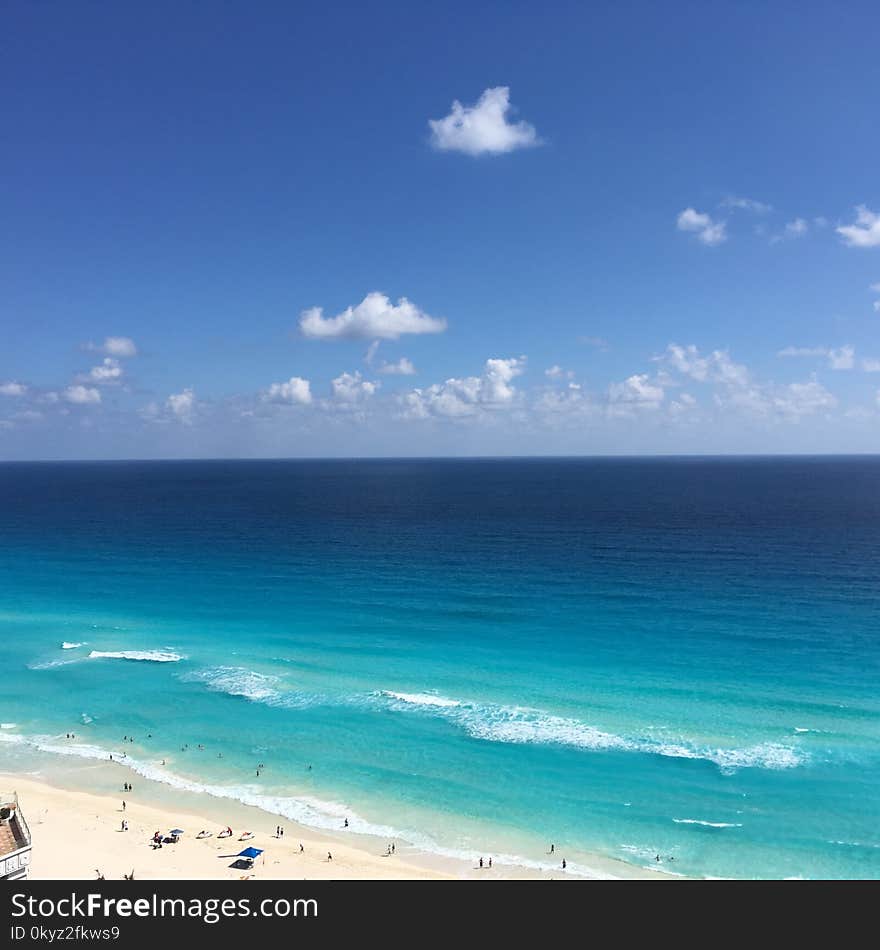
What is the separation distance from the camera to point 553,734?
156ft

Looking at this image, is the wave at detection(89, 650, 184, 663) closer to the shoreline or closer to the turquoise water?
the turquoise water

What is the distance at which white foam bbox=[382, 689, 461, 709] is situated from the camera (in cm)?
5331

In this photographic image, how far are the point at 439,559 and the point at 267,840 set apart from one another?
66.3 meters

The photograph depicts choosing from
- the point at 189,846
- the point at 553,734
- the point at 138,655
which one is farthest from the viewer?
the point at 138,655

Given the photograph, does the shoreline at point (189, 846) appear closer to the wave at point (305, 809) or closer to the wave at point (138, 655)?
the wave at point (305, 809)

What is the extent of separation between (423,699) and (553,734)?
11970mm

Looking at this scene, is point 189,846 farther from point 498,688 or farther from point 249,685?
point 498,688

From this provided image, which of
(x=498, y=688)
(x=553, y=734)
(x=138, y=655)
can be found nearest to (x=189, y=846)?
(x=553, y=734)

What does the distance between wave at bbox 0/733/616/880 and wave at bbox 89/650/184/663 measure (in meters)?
14.7

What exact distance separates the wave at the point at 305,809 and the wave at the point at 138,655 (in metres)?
14.7

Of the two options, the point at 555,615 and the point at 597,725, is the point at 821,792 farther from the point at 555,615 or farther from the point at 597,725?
the point at 555,615

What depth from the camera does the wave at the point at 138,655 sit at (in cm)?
6525

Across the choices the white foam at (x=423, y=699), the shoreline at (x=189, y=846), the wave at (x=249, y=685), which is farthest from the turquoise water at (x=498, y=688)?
the shoreline at (x=189, y=846)

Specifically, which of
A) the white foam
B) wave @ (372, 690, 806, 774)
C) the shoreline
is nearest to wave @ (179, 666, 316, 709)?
the white foam
